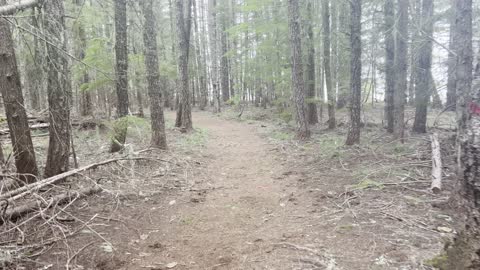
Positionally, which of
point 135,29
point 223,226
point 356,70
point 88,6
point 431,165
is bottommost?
point 223,226

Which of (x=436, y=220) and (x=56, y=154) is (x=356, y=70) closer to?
(x=436, y=220)

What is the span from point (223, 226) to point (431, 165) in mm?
4354

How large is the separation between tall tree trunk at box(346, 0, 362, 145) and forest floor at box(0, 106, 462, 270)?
0.66 meters

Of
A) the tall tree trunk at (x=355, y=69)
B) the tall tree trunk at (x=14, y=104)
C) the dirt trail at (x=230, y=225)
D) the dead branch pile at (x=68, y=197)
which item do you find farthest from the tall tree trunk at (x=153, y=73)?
the tall tree trunk at (x=355, y=69)

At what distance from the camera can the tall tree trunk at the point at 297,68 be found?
10336mm

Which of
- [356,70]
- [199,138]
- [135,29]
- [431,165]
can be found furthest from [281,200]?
[199,138]

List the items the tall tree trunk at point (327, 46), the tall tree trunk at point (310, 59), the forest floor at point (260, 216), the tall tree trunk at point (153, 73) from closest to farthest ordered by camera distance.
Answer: the forest floor at point (260, 216)
the tall tree trunk at point (153, 73)
the tall tree trunk at point (327, 46)
the tall tree trunk at point (310, 59)

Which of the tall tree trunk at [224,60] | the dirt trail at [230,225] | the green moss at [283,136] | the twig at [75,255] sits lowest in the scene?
the dirt trail at [230,225]

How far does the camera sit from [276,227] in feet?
15.0

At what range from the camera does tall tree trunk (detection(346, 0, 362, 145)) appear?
28.0 feet

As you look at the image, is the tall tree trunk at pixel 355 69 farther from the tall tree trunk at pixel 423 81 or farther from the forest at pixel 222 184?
the tall tree trunk at pixel 423 81

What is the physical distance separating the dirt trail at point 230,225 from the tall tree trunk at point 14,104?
8.44ft

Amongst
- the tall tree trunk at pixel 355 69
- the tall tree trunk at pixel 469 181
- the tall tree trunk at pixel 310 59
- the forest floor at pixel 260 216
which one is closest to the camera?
the tall tree trunk at pixel 469 181

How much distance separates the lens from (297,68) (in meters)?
10.6
